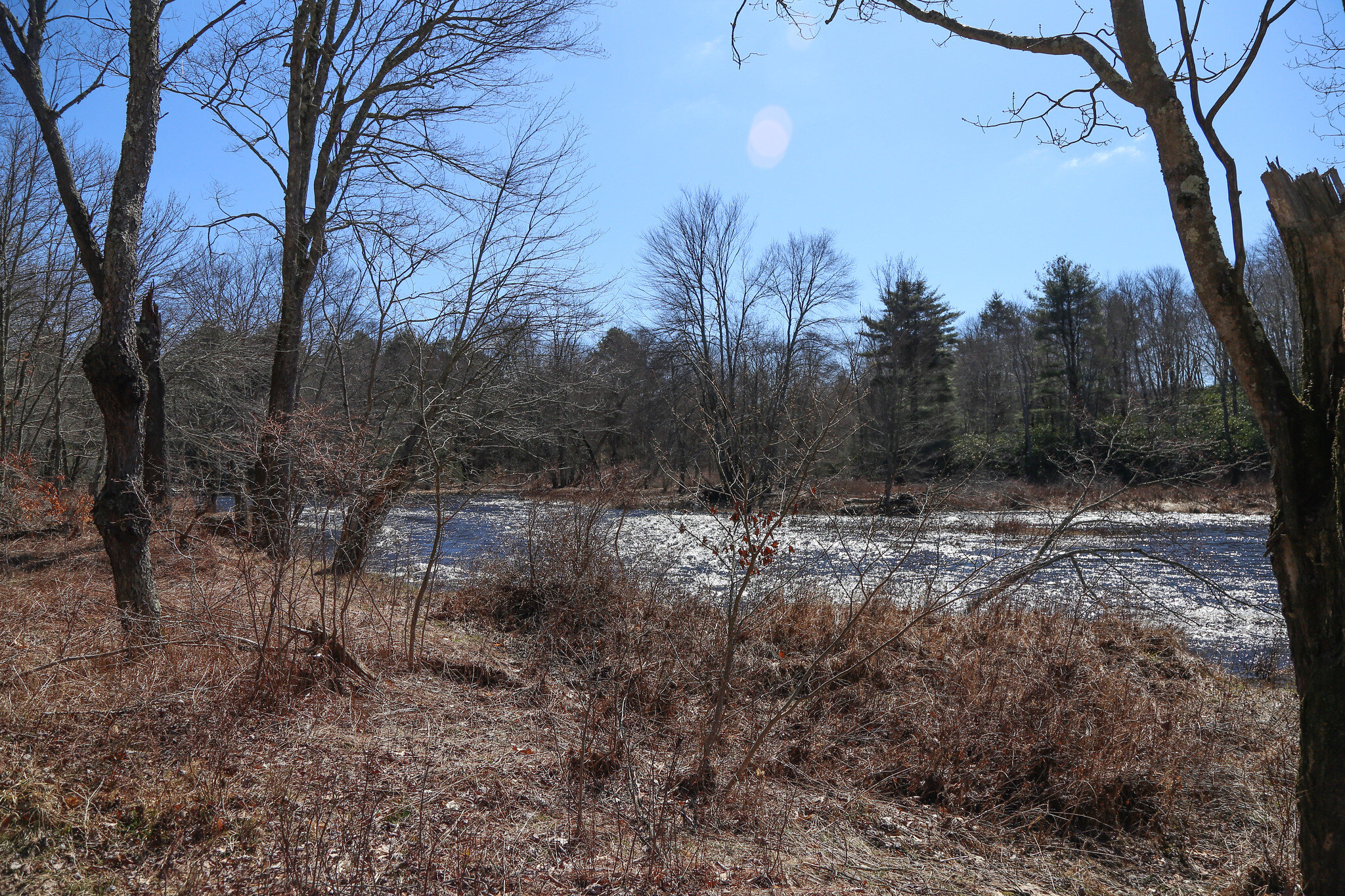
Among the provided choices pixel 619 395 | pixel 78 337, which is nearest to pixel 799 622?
pixel 78 337

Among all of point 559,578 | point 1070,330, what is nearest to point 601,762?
point 559,578

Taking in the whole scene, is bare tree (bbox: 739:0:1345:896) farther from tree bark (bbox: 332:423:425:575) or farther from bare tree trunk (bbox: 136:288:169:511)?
bare tree trunk (bbox: 136:288:169:511)

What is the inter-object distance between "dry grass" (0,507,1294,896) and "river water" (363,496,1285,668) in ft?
3.41

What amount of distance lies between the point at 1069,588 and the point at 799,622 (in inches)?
138

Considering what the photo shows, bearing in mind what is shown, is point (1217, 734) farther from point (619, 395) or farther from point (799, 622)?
point (619, 395)

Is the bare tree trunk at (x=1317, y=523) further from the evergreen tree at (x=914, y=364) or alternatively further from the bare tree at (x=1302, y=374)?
the evergreen tree at (x=914, y=364)

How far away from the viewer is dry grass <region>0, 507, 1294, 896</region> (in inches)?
137

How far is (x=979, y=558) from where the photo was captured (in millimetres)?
14789

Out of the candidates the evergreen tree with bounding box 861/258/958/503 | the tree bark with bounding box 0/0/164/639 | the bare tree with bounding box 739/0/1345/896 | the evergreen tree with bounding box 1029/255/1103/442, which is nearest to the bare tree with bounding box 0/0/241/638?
the tree bark with bounding box 0/0/164/639

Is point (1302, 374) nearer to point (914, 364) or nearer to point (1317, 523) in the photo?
point (1317, 523)

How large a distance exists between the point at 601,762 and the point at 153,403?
7538mm

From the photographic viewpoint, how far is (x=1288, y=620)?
2.93 m

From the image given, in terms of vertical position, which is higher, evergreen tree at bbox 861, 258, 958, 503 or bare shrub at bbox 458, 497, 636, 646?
evergreen tree at bbox 861, 258, 958, 503

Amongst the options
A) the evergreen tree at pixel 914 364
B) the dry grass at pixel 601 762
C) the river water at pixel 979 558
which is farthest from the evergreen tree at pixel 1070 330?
the dry grass at pixel 601 762
